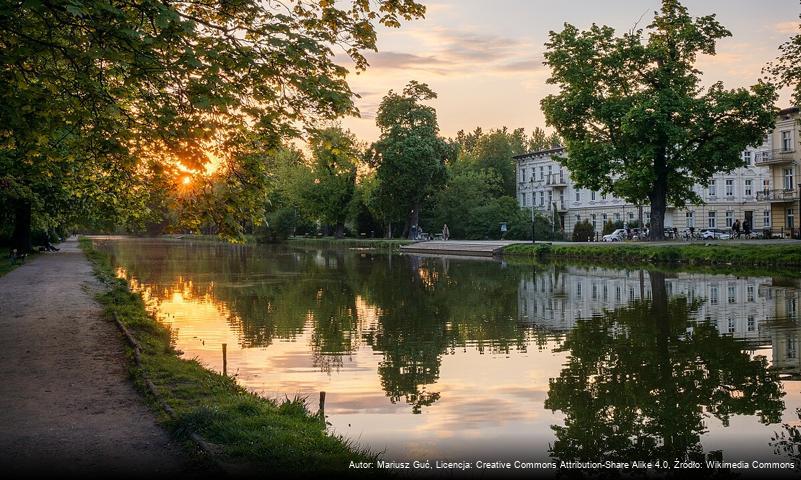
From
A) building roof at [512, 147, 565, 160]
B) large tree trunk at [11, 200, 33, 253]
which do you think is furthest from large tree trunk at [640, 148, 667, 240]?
building roof at [512, 147, 565, 160]

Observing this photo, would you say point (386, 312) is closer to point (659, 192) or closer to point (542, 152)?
point (659, 192)

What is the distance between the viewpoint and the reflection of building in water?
17177 mm

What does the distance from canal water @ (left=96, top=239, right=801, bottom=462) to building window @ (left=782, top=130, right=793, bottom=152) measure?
39002 millimetres

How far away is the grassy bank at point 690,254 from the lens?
37.6 meters

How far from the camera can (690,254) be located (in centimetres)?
4219

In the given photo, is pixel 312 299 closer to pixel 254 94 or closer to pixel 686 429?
pixel 254 94

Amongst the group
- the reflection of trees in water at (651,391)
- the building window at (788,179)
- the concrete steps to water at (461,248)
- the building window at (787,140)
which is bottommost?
the reflection of trees in water at (651,391)

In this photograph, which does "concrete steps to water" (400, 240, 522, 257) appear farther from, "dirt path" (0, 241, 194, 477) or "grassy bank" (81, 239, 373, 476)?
"grassy bank" (81, 239, 373, 476)

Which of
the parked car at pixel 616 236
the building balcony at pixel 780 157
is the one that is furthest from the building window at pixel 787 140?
the parked car at pixel 616 236

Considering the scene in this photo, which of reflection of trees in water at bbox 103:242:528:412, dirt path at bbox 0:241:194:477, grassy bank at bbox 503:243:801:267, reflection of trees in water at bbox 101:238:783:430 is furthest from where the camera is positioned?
grassy bank at bbox 503:243:801:267

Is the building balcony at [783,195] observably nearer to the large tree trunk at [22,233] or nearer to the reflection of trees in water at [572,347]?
the reflection of trees in water at [572,347]

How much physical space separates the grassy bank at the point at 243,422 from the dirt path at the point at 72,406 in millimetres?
378

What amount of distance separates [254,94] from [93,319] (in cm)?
931

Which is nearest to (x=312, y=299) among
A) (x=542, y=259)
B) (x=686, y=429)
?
(x=686, y=429)
